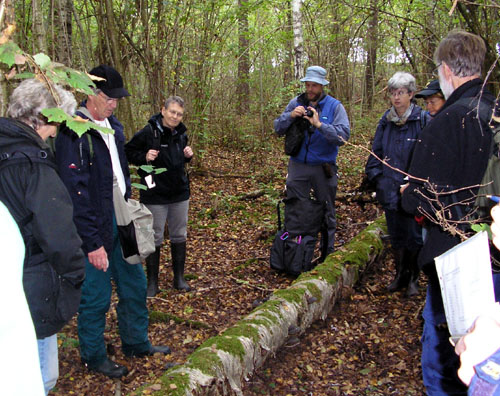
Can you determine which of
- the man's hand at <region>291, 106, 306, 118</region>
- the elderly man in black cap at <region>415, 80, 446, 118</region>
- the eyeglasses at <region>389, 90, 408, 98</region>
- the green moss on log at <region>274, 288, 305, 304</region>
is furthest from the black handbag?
the green moss on log at <region>274, 288, 305, 304</region>

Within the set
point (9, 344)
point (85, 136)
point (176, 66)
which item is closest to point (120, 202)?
point (85, 136)

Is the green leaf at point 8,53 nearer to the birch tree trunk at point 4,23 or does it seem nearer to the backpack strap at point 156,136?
the birch tree trunk at point 4,23

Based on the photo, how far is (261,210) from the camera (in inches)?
288

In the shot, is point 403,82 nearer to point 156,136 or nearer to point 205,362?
point 156,136

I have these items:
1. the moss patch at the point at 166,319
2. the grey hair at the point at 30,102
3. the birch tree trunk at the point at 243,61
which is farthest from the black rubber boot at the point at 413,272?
the birch tree trunk at the point at 243,61

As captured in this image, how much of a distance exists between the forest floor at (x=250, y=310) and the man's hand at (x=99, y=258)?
0.83m

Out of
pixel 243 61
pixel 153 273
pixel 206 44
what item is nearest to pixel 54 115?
pixel 153 273

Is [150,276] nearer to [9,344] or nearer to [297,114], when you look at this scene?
[297,114]

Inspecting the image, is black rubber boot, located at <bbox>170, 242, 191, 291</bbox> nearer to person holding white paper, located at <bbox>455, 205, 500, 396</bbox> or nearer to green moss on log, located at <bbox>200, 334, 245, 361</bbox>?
green moss on log, located at <bbox>200, 334, 245, 361</bbox>

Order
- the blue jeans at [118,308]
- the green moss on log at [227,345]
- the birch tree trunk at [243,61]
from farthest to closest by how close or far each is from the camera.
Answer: the birch tree trunk at [243,61] < the blue jeans at [118,308] < the green moss on log at [227,345]

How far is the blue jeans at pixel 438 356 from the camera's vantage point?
8.56 feet

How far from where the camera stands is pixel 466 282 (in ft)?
5.62

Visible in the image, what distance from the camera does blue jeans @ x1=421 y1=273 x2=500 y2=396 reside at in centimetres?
261

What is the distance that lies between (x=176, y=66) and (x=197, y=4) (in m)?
1.26
